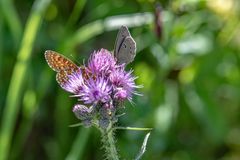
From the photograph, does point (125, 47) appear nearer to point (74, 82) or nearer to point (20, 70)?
point (74, 82)

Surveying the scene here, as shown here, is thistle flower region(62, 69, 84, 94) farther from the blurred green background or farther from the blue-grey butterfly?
the blurred green background

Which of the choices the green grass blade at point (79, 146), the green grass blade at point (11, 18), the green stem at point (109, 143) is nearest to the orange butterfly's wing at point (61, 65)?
the green stem at point (109, 143)

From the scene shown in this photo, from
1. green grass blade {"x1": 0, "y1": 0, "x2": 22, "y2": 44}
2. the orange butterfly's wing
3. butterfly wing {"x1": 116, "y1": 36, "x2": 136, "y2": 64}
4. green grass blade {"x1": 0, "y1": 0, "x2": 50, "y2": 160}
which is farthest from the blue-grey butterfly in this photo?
green grass blade {"x1": 0, "y1": 0, "x2": 22, "y2": 44}

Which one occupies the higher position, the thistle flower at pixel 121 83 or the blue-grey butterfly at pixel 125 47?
the blue-grey butterfly at pixel 125 47

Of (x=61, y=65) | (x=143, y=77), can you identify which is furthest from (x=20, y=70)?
(x=61, y=65)

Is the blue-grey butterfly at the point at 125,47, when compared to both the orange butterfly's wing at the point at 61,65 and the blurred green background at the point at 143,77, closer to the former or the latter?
the orange butterfly's wing at the point at 61,65
